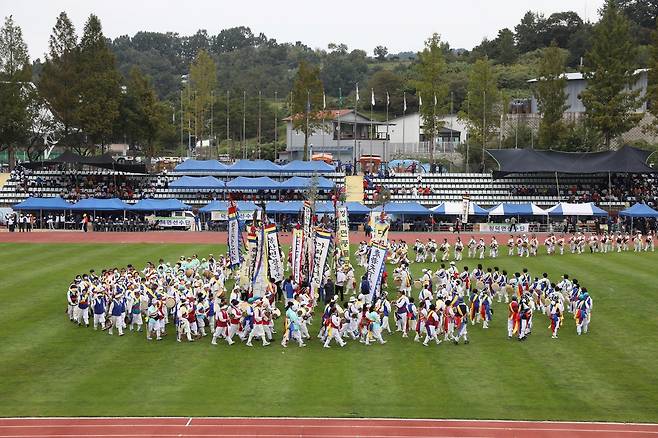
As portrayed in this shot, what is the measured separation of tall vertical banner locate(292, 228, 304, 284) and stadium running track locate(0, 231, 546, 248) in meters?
19.5

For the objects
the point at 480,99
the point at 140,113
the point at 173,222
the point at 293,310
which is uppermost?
the point at 480,99

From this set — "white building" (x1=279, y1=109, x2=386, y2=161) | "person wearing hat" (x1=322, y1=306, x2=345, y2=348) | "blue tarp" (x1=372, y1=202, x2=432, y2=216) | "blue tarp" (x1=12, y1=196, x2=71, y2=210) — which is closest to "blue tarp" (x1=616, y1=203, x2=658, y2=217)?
"blue tarp" (x1=372, y1=202, x2=432, y2=216)

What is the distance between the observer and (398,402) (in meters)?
19.3

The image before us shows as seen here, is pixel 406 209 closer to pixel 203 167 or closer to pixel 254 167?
pixel 254 167

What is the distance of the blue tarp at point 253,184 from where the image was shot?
211 ft

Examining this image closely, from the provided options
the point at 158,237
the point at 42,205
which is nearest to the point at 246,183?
the point at 158,237

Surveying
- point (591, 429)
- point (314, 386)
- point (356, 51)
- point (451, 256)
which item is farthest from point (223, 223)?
point (356, 51)

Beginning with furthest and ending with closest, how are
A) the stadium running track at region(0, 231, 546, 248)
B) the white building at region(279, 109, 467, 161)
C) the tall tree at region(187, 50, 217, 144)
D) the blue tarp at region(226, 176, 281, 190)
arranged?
the tall tree at region(187, 50, 217, 144) → the white building at region(279, 109, 467, 161) → the blue tarp at region(226, 176, 281, 190) → the stadium running track at region(0, 231, 546, 248)

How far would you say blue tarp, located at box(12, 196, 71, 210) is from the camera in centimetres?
6000

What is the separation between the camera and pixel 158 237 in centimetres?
5453

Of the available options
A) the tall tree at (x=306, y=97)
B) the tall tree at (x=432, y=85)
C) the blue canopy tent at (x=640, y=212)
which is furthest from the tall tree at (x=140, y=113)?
the blue canopy tent at (x=640, y=212)

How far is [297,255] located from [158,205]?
31368 mm

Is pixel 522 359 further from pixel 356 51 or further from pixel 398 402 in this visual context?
pixel 356 51

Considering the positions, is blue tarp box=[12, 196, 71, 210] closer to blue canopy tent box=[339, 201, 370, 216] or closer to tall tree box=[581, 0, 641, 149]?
blue canopy tent box=[339, 201, 370, 216]
